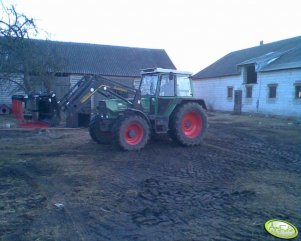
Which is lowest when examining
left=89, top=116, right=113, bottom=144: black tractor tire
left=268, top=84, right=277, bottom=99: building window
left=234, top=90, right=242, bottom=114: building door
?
left=89, top=116, right=113, bottom=144: black tractor tire

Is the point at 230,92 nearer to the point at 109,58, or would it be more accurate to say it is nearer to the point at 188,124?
the point at 109,58

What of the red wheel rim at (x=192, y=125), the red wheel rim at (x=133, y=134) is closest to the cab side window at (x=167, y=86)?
the red wheel rim at (x=192, y=125)

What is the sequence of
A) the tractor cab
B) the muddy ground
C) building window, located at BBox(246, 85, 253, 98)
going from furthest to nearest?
1. building window, located at BBox(246, 85, 253, 98)
2. the tractor cab
3. the muddy ground

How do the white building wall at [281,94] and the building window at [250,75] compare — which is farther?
the building window at [250,75]

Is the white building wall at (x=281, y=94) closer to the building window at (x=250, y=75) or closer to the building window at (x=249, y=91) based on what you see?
the building window at (x=249, y=91)

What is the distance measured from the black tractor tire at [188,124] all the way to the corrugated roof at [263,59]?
1238 centimetres

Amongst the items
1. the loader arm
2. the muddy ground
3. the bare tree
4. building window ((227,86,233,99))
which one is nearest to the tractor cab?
the loader arm

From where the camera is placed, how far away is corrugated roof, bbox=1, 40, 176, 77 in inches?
1000

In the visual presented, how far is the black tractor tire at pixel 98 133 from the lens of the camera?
962 cm

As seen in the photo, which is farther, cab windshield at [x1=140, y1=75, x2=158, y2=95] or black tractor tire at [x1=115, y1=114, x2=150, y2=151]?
cab windshield at [x1=140, y1=75, x2=158, y2=95]

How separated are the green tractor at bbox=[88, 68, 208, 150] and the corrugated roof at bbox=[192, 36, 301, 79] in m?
12.7

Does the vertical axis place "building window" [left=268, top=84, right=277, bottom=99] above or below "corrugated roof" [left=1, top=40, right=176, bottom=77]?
below

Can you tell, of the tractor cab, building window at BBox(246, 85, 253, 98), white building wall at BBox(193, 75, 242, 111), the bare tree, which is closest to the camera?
the tractor cab

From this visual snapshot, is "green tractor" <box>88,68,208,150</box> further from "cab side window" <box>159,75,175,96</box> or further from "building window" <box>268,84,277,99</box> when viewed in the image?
"building window" <box>268,84,277,99</box>
